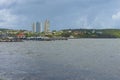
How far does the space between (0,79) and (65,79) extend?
7.12 metres

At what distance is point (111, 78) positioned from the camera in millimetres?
37875

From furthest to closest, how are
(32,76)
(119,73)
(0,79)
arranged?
(119,73)
(32,76)
(0,79)

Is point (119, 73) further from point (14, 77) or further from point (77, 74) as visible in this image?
point (14, 77)

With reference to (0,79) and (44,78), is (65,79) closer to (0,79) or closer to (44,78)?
(44,78)

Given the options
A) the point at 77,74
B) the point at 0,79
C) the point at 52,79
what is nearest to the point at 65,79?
the point at 52,79

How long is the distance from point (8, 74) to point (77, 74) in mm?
8542

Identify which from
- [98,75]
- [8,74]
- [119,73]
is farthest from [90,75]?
[8,74]

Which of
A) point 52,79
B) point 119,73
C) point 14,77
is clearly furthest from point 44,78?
point 119,73

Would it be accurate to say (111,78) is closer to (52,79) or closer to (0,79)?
(52,79)

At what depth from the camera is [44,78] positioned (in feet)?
124

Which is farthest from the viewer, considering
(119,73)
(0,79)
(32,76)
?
(119,73)

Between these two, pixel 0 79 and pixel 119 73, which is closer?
pixel 0 79

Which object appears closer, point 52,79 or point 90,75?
point 52,79

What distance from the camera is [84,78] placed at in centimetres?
3803
